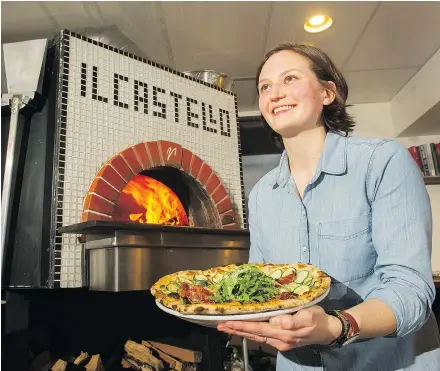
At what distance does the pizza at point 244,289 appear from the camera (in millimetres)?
773

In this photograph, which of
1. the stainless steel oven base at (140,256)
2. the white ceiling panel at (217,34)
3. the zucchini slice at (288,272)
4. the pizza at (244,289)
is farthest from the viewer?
the white ceiling panel at (217,34)

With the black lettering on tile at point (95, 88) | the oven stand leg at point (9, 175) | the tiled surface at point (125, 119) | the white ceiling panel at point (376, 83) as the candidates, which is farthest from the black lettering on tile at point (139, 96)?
the white ceiling panel at point (376, 83)

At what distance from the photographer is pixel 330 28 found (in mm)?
2477

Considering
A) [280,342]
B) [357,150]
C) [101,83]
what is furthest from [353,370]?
[101,83]

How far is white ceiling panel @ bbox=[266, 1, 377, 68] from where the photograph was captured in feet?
7.40

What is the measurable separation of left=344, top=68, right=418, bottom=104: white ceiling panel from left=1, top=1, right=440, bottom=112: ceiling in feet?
0.41

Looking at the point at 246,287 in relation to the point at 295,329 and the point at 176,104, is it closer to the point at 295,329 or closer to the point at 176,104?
the point at 295,329

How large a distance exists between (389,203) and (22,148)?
1.64 metres

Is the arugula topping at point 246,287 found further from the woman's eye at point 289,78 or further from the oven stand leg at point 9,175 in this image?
the oven stand leg at point 9,175

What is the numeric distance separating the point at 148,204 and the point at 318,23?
156 centimetres

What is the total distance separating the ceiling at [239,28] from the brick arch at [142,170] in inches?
29.3

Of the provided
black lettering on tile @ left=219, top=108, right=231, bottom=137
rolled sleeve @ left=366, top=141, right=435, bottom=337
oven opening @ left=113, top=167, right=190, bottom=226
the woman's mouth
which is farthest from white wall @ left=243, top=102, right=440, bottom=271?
rolled sleeve @ left=366, top=141, right=435, bottom=337

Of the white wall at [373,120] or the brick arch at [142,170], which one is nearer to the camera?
the brick arch at [142,170]

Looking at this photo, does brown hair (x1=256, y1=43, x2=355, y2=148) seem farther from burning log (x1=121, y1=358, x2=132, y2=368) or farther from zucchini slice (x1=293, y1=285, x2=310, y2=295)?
burning log (x1=121, y1=358, x2=132, y2=368)
